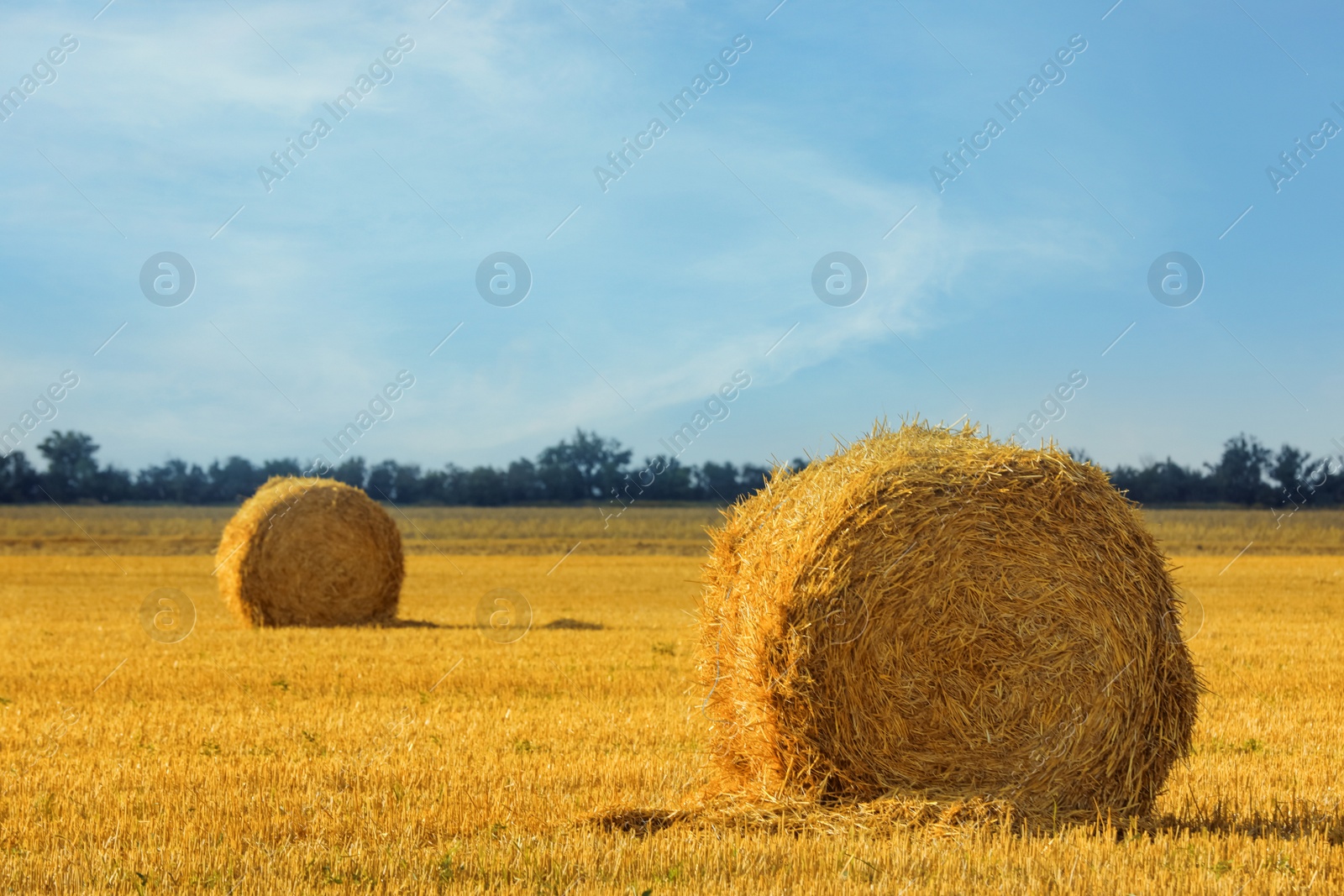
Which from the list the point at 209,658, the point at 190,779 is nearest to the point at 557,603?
the point at 209,658

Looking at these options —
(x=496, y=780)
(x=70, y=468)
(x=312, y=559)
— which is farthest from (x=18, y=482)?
(x=496, y=780)

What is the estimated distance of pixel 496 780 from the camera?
809 centimetres

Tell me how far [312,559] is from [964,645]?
15.9 meters

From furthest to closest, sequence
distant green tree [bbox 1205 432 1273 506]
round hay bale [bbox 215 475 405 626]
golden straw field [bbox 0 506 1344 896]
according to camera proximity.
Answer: distant green tree [bbox 1205 432 1273 506] < round hay bale [bbox 215 475 405 626] < golden straw field [bbox 0 506 1344 896]

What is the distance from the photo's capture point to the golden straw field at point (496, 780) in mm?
5738

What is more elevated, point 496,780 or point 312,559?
point 312,559

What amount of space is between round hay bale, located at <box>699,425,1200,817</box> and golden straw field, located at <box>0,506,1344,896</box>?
377 millimetres

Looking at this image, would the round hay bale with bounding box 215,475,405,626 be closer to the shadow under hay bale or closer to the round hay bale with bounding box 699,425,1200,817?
the shadow under hay bale

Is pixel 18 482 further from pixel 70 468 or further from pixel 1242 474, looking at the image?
pixel 1242 474

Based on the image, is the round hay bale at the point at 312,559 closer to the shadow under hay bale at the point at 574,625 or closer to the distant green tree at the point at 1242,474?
the shadow under hay bale at the point at 574,625

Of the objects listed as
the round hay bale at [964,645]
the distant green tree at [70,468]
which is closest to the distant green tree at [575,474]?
the distant green tree at [70,468]

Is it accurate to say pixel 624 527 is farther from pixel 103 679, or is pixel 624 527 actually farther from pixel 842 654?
pixel 842 654

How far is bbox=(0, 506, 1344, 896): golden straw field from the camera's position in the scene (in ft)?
18.8

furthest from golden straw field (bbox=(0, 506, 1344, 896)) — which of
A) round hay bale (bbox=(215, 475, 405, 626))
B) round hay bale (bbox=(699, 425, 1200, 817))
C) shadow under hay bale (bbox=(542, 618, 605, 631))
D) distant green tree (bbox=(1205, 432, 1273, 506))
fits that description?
distant green tree (bbox=(1205, 432, 1273, 506))
